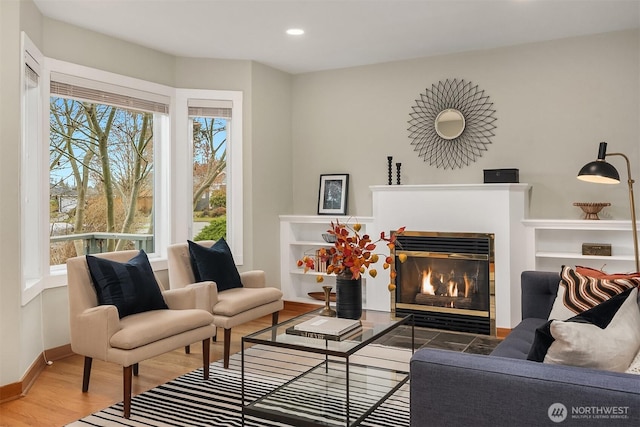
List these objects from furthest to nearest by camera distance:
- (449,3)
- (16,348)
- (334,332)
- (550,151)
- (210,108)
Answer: (210,108)
(550,151)
(449,3)
(16,348)
(334,332)

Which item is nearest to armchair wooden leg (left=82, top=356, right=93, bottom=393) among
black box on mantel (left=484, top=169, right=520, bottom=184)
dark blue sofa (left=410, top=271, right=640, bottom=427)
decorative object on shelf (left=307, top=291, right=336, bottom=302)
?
dark blue sofa (left=410, top=271, right=640, bottom=427)

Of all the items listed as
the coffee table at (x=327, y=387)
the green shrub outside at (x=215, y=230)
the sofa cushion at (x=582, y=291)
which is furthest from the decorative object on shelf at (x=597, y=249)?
the green shrub outside at (x=215, y=230)

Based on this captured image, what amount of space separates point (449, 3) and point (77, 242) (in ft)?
11.6

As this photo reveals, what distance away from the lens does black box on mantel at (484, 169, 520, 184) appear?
461 centimetres

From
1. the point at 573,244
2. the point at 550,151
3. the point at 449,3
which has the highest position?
the point at 449,3

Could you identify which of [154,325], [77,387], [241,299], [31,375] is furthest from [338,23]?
[31,375]

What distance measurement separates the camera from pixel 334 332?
284 cm

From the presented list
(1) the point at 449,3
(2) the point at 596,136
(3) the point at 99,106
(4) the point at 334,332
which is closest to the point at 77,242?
(3) the point at 99,106

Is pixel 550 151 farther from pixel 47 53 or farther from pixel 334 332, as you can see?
pixel 47 53

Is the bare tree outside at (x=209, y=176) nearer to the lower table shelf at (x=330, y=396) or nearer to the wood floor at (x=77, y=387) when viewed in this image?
the wood floor at (x=77, y=387)

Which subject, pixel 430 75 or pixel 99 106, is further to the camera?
pixel 430 75

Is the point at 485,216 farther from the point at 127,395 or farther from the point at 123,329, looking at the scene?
the point at 127,395

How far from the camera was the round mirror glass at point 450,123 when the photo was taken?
16.7 feet

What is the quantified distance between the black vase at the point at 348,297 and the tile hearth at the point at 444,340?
128cm
